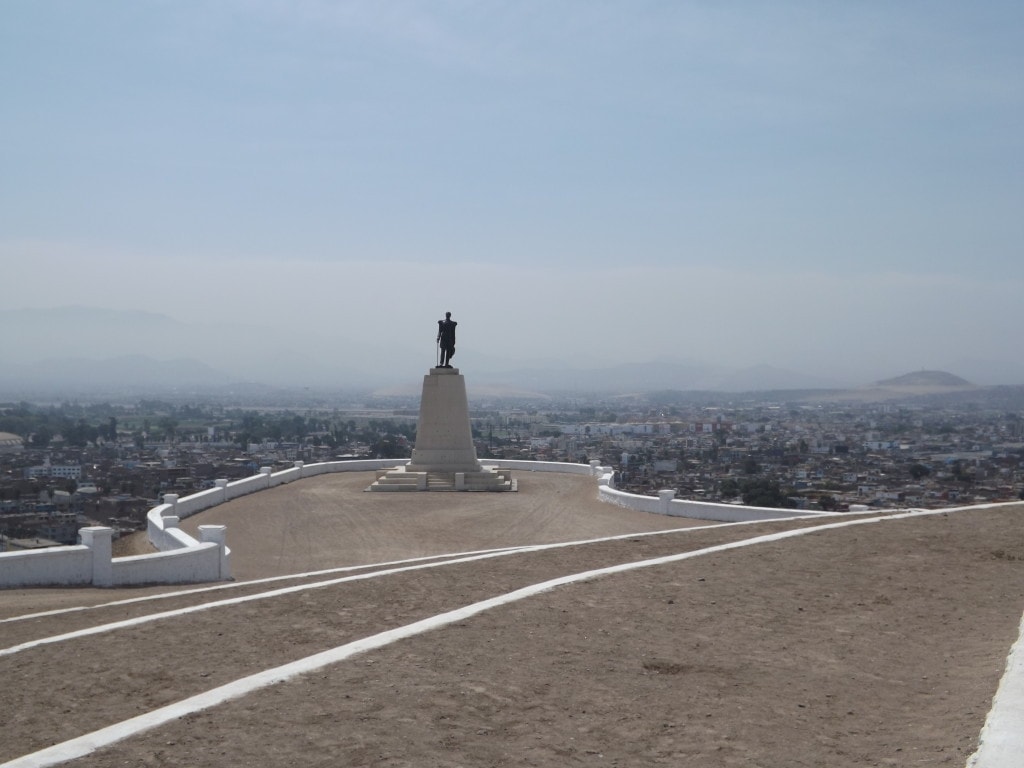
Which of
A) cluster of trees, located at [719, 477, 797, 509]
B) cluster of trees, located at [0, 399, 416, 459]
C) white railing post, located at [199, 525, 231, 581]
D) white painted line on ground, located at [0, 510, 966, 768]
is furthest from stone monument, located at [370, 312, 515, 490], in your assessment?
cluster of trees, located at [0, 399, 416, 459]

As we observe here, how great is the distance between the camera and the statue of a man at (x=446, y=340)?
2752 centimetres

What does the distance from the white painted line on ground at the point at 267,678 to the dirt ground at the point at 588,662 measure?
0.35ft

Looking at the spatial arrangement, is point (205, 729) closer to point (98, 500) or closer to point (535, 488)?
point (535, 488)

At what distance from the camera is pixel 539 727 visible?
6.12 meters

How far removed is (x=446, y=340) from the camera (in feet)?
90.5

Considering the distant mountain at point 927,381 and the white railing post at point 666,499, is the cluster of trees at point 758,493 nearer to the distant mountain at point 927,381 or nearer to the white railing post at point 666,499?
the white railing post at point 666,499

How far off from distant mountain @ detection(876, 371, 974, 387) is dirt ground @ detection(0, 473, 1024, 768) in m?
188

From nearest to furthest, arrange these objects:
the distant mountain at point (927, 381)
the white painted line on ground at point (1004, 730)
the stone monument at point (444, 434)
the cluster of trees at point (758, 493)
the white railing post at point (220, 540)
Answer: the white painted line on ground at point (1004, 730), the white railing post at point (220, 540), the cluster of trees at point (758, 493), the stone monument at point (444, 434), the distant mountain at point (927, 381)

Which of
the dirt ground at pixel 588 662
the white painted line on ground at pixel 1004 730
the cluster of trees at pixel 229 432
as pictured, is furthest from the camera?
the cluster of trees at pixel 229 432

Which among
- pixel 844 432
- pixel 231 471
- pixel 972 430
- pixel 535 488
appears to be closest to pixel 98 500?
pixel 231 471

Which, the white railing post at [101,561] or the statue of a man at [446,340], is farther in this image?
the statue of a man at [446,340]

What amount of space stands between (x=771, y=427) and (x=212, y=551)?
2668 inches

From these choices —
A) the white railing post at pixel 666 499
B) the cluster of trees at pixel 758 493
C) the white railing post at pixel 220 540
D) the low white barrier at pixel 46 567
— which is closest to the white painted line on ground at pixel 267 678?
the white railing post at pixel 220 540

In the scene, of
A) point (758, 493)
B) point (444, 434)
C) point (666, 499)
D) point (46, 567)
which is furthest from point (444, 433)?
point (46, 567)
